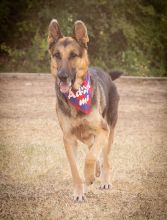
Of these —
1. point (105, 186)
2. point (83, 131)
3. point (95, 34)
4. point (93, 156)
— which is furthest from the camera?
point (95, 34)

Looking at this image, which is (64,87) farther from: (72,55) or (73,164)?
(73,164)

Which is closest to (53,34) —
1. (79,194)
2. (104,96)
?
(104,96)

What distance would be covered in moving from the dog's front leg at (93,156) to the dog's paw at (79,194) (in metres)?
0.25

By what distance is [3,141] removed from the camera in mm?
7598


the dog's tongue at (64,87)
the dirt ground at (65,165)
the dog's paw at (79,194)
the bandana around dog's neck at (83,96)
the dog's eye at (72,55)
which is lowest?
the dirt ground at (65,165)

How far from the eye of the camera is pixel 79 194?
5066mm

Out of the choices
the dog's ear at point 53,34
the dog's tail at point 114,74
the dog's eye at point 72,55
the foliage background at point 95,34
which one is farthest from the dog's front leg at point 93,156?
the foliage background at point 95,34

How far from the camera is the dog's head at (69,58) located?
4.99 meters

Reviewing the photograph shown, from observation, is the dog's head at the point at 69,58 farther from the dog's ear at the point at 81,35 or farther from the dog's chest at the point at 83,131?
the dog's chest at the point at 83,131

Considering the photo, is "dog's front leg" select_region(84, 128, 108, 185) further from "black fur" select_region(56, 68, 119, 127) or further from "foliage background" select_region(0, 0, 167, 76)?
"foliage background" select_region(0, 0, 167, 76)

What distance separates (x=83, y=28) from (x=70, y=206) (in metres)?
1.79

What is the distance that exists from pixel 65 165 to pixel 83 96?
4.81 ft

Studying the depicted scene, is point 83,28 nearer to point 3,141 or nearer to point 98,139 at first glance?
point 98,139

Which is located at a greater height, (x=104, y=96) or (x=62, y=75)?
(x=62, y=75)
